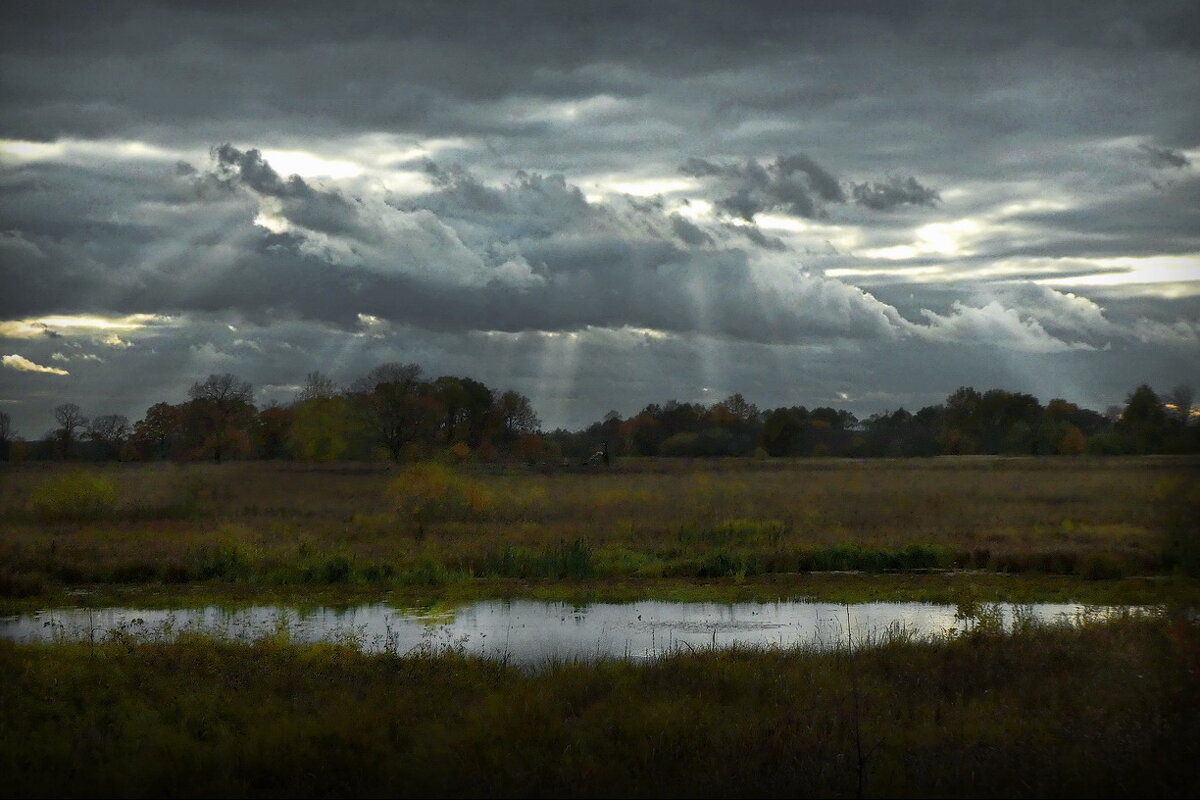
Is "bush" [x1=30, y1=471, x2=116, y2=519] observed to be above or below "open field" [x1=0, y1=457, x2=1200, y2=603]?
above

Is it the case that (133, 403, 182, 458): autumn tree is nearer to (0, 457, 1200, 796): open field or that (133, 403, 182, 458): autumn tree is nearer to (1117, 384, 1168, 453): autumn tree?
(0, 457, 1200, 796): open field

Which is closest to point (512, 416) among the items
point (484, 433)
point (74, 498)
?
point (484, 433)

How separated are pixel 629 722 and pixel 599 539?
95.5ft

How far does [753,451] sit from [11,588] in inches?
4329

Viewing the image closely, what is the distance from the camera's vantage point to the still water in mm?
23938

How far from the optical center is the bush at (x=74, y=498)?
52156mm

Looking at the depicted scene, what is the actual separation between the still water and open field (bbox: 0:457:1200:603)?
2.24m

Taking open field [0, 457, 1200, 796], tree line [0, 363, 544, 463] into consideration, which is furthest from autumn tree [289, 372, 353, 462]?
open field [0, 457, 1200, 796]

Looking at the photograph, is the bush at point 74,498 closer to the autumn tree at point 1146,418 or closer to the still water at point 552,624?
the still water at point 552,624

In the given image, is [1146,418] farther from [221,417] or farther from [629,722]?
[221,417]

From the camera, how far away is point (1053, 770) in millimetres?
11516

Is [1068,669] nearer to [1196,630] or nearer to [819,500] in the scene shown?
[1196,630]

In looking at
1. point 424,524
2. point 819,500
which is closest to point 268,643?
point 424,524

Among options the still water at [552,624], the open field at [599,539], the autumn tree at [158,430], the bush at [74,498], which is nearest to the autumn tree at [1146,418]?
the open field at [599,539]
